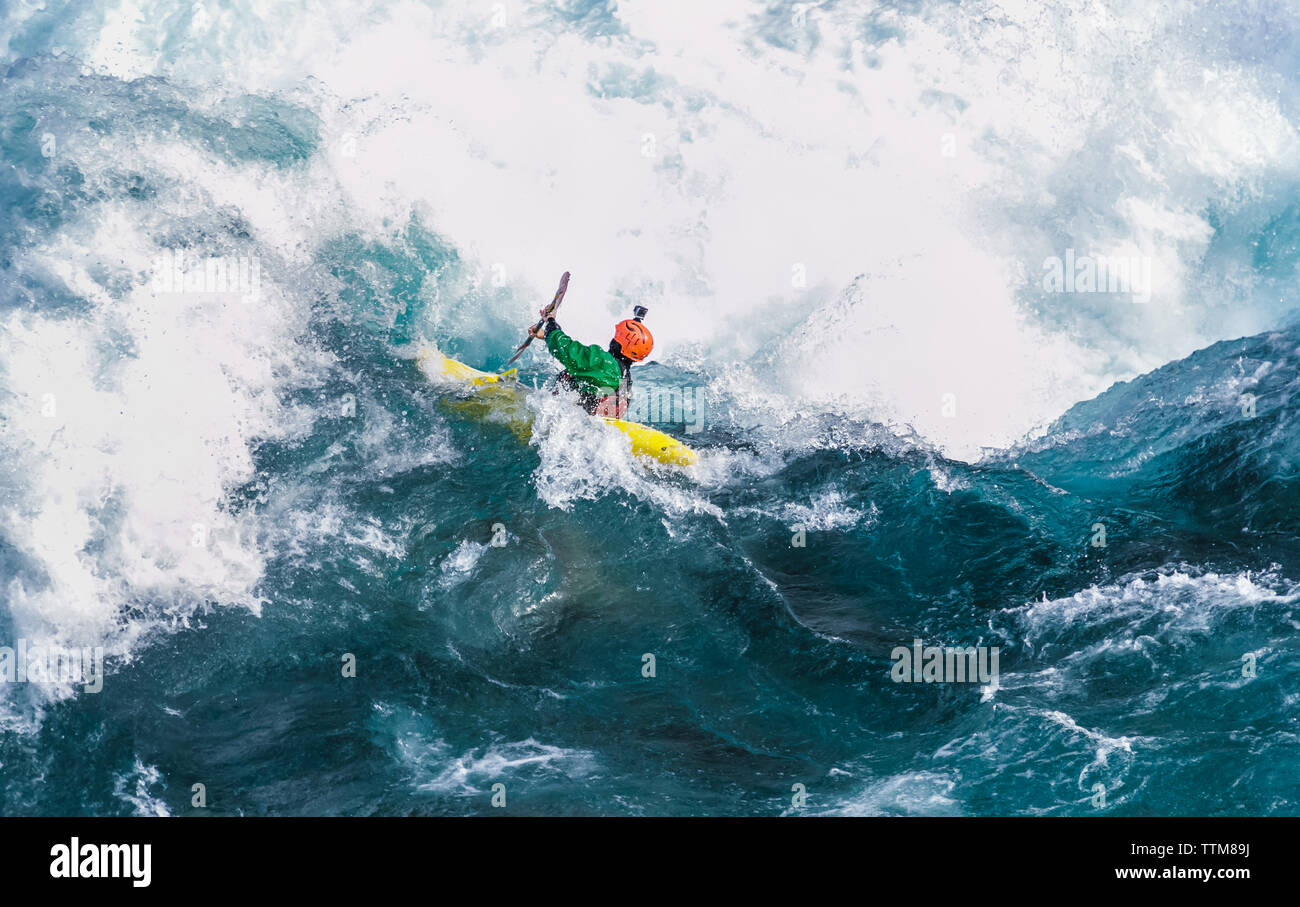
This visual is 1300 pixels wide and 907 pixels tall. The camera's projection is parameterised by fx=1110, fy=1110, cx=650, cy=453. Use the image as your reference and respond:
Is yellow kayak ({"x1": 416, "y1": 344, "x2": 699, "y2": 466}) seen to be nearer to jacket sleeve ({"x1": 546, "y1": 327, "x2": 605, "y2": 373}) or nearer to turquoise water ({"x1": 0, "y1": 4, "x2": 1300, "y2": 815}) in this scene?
turquoise water ({"x1": 0, "y1": 4, "x2": 1300, "y2": 815})

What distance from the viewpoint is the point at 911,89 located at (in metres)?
23.7

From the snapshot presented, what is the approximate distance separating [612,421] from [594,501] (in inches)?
56.0

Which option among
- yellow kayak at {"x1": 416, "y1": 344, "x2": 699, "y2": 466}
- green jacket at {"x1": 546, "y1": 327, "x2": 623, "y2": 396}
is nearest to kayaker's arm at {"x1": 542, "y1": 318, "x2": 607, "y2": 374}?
green jacket at {"x1": 546, "y1": 327, "x2": 623, "y2": 396}

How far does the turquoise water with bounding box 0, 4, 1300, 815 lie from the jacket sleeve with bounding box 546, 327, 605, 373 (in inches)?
37.0

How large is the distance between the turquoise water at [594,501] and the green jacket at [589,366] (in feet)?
2.29

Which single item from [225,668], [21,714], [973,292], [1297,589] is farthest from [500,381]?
[1297,589]

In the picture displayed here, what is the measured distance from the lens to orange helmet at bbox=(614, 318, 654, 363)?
54.1ft

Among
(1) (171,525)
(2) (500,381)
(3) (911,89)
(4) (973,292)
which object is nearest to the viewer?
(1) (171,525)

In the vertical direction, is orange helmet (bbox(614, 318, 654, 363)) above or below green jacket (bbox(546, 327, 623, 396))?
above

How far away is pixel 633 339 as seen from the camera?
16.5m

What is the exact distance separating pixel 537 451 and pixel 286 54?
45.1 feet

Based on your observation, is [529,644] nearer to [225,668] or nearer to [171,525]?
[225,668]

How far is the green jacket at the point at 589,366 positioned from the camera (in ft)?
54.5

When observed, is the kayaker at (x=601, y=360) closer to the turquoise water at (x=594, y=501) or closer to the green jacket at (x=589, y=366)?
the green jacket at (x=589, y=366)
